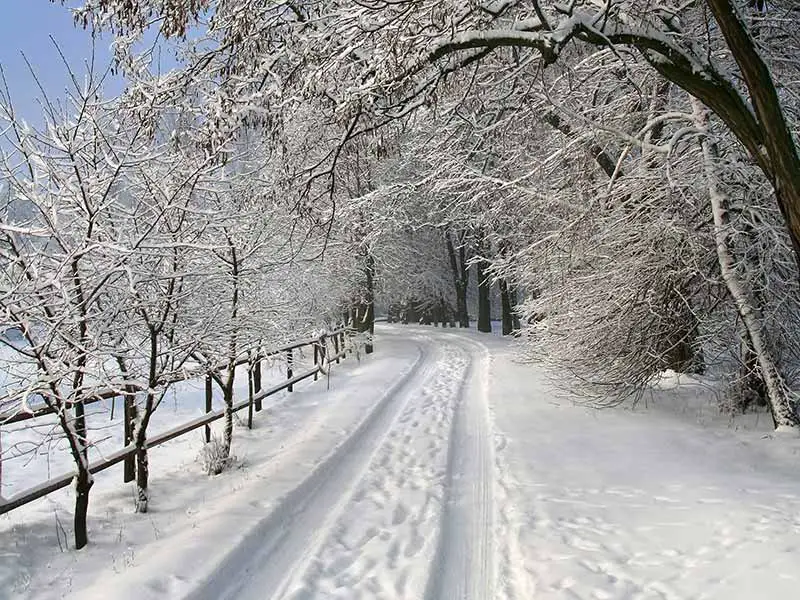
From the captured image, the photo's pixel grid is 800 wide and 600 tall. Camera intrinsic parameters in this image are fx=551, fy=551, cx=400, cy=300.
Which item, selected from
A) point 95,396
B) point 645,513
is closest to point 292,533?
point 95,396

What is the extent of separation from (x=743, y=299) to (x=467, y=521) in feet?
16.8

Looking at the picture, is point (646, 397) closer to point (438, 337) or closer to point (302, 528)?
point (302, 528)

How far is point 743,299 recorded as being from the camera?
760 cm

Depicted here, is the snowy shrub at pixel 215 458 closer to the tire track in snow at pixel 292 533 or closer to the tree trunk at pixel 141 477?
the tree trunk at pixel 141 477

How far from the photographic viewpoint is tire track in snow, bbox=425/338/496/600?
13.7 ft

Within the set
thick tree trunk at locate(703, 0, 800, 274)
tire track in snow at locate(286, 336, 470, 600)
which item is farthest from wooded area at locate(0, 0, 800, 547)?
tire track in snow at locate(286, 336, 470, 600)

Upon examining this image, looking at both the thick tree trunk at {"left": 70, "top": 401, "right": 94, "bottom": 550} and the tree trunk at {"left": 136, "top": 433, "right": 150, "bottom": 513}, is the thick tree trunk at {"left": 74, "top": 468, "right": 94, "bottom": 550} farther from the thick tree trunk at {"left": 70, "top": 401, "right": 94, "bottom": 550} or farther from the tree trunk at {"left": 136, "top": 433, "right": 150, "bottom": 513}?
the tree trunk at {"left": 136, "top": 433, "right": 150, "bottom": 513}

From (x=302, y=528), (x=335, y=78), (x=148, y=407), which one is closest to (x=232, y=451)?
(x=148, y=407)

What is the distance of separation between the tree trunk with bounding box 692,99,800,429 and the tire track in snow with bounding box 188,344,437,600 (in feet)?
18.0

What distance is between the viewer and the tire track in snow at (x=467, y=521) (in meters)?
4.17

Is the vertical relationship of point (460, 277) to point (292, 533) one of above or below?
above

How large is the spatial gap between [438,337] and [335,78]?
2311 cm

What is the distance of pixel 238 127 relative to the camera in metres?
5.42

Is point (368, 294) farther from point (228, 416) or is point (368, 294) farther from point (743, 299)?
point (743, 299)
